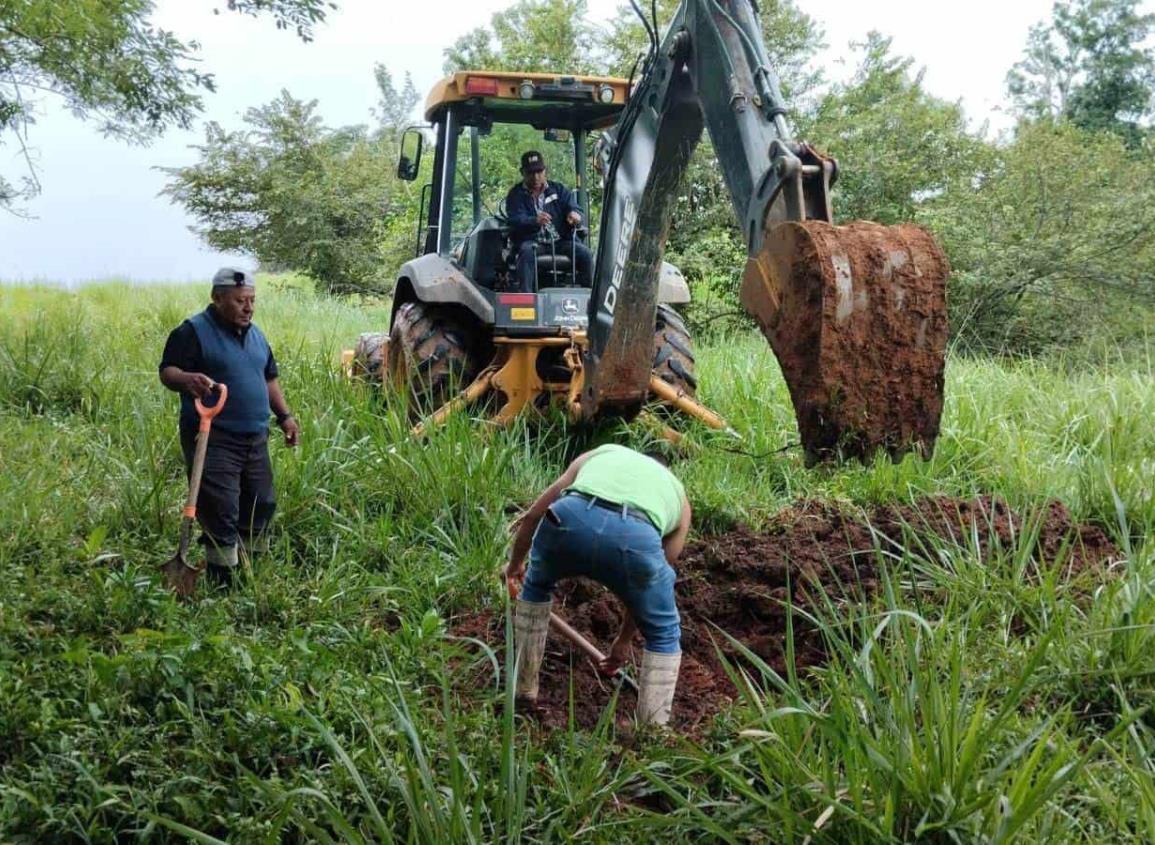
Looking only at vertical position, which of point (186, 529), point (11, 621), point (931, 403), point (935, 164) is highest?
point (935, 164)

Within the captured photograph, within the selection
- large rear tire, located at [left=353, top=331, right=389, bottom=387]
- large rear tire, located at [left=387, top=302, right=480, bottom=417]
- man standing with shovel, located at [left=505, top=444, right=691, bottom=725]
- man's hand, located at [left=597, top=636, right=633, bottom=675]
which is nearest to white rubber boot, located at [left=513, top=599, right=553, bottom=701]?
man standing with shovel, located at [left=505, top=444, right=691, bottom=725]

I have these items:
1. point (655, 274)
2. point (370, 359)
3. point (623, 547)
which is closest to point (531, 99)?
point (655, 274)

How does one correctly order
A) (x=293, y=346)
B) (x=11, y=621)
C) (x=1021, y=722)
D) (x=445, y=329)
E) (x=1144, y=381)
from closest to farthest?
(x=1021, y=722), (x=11, y=621), (x=445, y=329), (x=1144, y=381), (x=293, y=346)

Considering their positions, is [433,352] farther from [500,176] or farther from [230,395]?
[230,395]

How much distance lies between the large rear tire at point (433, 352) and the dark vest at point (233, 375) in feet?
5.94

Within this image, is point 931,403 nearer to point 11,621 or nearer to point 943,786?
point 943,786

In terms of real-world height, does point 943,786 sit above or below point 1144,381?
below

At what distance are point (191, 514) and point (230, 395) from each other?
1.95 feet

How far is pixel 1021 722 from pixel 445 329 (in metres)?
4.64

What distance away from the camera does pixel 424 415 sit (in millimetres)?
6867

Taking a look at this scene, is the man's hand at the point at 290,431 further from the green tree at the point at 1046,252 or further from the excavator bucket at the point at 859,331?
the green tree at the point at 1046,252

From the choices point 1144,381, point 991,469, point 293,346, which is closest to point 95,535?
point 991,469

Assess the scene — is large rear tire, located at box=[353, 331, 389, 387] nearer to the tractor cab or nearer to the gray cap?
the tractor cab

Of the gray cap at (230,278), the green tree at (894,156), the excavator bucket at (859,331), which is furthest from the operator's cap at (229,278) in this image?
the green tree at (894,156)
